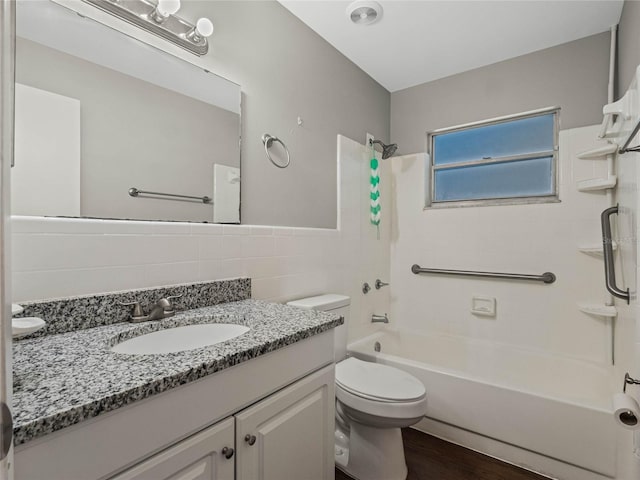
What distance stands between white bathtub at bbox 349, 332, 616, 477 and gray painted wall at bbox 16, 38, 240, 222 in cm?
143

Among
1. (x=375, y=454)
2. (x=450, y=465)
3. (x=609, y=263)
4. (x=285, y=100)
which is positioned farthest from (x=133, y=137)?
(x=609, y=263)

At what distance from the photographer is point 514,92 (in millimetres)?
2375

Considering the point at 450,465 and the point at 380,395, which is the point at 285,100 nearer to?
the point at 380,395

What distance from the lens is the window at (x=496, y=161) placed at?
2.32 meters

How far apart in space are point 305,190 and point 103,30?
1.17m

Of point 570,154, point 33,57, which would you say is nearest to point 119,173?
point 33,57

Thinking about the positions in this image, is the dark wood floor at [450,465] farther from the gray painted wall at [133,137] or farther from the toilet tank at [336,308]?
the gray painted wall at [133,137]

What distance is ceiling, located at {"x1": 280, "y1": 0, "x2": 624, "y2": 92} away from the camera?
1.84 meters

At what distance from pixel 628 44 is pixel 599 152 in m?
0.55

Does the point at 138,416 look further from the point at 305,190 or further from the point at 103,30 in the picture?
the point at 305,190

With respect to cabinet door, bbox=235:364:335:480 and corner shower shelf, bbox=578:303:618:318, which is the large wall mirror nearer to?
cabinet door, bbox=235:364:335:480

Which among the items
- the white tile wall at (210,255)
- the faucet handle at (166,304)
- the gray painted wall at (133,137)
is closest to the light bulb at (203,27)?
the gray painted wall at (133,137)

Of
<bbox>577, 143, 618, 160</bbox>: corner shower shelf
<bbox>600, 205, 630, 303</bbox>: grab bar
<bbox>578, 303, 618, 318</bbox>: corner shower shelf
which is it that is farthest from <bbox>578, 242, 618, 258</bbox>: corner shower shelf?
<bbox>577, 143, 618, 160</bbox>: corner shower shelf

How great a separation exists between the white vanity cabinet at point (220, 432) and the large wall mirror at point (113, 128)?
2.40ft
